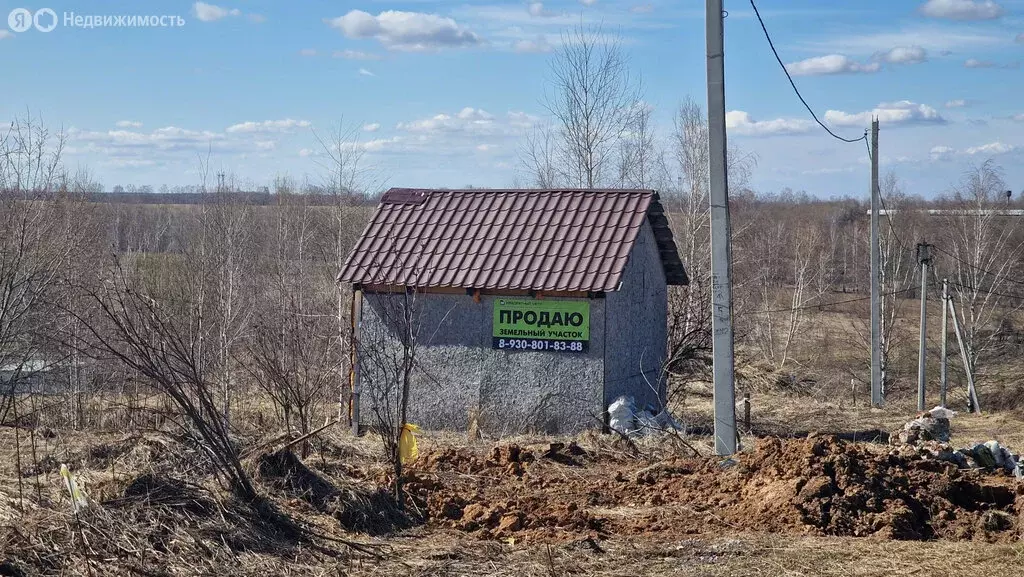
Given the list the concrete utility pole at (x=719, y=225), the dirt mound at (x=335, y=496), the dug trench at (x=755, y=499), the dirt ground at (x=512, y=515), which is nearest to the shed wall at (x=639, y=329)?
the concrete utility pole at (x=719, y=225)

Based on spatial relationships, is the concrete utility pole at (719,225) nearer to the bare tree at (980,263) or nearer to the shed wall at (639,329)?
the shed wall at (639,329)

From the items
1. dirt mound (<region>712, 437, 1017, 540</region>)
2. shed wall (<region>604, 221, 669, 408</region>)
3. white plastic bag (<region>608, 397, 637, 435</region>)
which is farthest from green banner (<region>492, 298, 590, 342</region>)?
dirt mound (<region>712, 437, 1017, 540</region>)

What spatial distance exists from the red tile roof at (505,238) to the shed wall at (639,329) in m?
0.49

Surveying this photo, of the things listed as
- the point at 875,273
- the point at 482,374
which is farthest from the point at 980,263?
the point at 482,374

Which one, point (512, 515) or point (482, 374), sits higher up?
point (482, 374)

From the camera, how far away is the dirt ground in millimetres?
6617

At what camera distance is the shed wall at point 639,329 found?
1581 cm

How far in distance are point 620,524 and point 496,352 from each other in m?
7.44

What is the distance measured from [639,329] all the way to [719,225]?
19.7ft

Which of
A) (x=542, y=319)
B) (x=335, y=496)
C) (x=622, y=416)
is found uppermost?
(x=542, y=319)

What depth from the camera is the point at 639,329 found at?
17.0m

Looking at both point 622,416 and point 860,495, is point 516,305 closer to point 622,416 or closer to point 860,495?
point 622,416

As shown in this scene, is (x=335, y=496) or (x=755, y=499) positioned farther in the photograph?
(x=755, y=499)

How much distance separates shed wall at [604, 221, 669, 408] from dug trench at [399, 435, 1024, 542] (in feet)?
15.5
